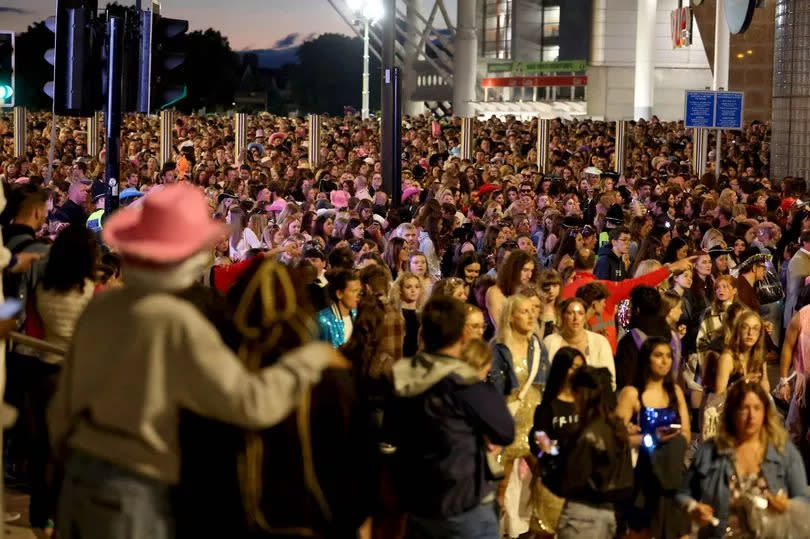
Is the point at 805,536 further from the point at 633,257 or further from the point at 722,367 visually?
the point at 633,257

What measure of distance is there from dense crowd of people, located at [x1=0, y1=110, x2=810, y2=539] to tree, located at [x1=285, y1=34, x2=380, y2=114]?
10655cm

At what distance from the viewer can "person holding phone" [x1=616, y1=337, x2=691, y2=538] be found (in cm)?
768

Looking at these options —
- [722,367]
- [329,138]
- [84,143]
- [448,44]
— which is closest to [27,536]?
[722,367]

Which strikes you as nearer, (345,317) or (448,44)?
(345,317)

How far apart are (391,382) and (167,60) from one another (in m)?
6.41

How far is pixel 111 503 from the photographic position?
4988 mm

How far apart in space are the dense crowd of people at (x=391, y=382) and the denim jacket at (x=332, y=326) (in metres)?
0.01

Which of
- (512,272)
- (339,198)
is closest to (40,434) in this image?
(512,272)

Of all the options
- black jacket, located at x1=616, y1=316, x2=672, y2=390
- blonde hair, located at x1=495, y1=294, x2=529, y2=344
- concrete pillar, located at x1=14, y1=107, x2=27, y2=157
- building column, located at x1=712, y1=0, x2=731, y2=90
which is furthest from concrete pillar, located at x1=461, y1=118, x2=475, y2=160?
blonde hair, located at x1=495, y1=294, x2=529, y2=344

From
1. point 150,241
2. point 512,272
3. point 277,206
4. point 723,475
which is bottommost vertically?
point 723,475

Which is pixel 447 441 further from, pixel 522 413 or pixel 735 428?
pixel 522 413

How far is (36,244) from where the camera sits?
8555 mm

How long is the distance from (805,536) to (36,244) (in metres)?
4.05

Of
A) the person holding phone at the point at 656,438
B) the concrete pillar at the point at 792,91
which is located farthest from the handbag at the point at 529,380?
the concrete pillar at the point at 792,91
